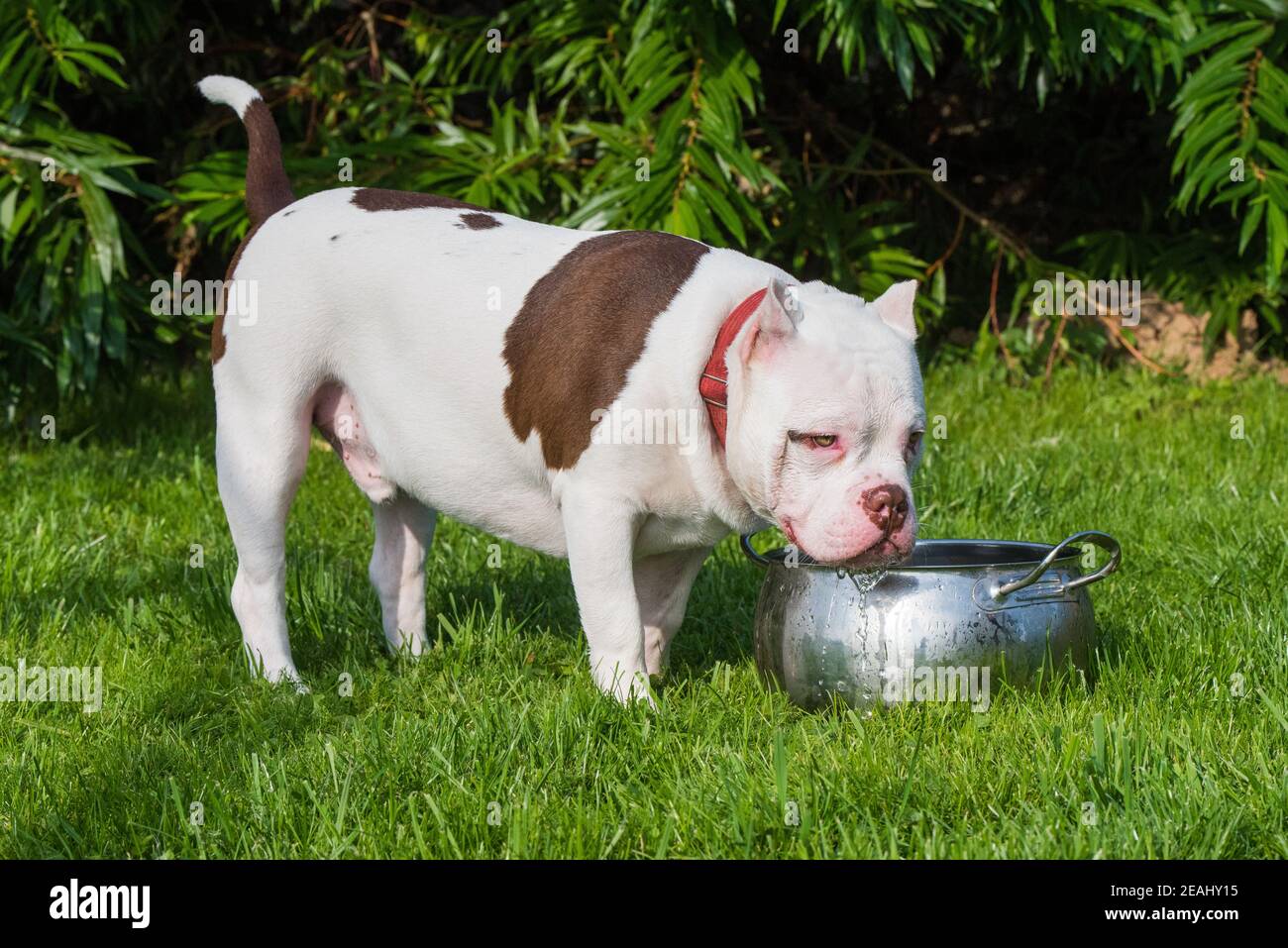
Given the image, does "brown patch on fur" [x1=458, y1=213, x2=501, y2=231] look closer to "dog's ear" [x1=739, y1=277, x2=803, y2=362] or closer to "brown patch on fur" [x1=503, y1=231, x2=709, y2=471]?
"brown patch on fur" [x1=503, y1=231, x2=709, y2=471]

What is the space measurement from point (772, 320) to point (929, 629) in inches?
30.3

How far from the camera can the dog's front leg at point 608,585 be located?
120 inches

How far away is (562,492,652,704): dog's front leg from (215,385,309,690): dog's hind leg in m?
0.78

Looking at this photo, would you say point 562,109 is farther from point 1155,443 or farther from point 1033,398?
point 1155,443

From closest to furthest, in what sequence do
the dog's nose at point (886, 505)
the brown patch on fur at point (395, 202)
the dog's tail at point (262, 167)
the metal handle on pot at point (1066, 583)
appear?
1. the dog's nose at point (886, 505)
2. the metal handle on pot at point (1066, 583)
3. the brown patch on fur at point (395, 202)
4. the dog's tail at point (262, 167)

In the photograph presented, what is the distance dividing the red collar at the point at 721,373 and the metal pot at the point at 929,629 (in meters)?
0.41

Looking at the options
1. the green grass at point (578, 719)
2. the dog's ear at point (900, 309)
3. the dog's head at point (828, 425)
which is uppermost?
the dog's ear at point (900, 309)

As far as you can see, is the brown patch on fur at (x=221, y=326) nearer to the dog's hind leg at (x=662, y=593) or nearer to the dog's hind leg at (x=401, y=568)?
the dog's hind leg at (x=401, y=568)

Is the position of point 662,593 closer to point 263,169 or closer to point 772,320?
point 772,320

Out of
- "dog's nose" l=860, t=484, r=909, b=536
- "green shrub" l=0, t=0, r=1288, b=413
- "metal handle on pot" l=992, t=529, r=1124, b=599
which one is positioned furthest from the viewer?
"green shrub" l=0, t=0, r=1288, b=413

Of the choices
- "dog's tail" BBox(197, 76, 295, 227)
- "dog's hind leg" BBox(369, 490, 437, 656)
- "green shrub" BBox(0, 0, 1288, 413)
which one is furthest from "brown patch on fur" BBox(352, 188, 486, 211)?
"green shrub" BBox(0, 0, 1288, 413)

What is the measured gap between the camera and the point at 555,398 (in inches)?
121

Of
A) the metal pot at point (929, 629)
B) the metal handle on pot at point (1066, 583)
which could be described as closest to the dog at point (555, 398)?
the metal pot at point (929, 629)

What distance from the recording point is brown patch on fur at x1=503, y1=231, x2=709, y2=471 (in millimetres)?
3010
